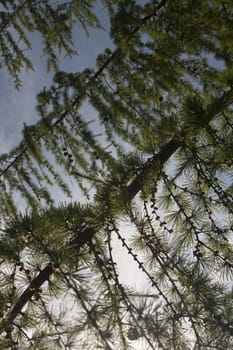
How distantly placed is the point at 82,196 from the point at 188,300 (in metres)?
0.84

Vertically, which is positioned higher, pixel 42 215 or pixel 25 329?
pixel 42 215

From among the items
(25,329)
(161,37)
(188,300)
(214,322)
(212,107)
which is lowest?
(214,322)

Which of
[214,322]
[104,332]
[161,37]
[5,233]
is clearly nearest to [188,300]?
[214,322]

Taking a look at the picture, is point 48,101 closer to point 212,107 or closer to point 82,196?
point 82,196

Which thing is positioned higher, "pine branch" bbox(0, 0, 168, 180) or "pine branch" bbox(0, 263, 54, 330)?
"pine branch" bbox(0, 0, 168, 180)

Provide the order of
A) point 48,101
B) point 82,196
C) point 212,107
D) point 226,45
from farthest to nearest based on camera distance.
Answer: point 82,196 → point 48,101 → point 226,45 → point 212,107

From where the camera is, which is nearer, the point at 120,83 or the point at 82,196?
the point at 120,83

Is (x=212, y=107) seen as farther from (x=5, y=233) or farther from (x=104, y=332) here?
(x=104, y=332)

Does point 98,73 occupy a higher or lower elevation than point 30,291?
higher

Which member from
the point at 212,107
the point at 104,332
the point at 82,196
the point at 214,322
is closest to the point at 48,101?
the point at 82,196

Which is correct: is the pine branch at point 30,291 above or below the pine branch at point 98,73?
below

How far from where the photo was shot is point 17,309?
6.29ft

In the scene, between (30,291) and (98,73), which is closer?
(30,291)

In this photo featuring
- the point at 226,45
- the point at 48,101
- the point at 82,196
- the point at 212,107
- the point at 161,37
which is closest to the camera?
the point at 212,107
